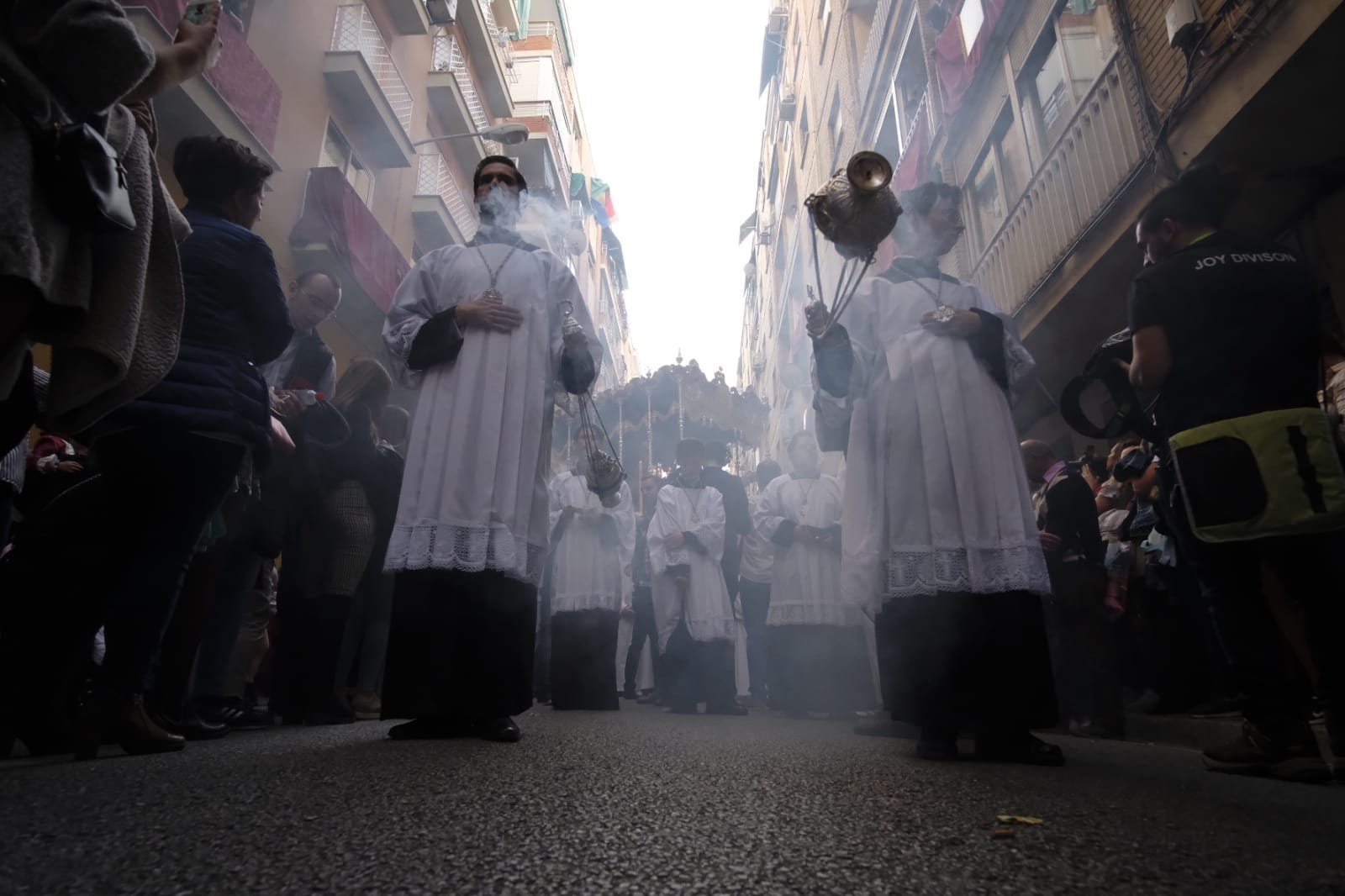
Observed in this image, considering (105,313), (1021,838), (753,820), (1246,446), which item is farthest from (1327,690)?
(105,313)

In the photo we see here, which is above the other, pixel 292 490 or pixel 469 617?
pixel 292 490

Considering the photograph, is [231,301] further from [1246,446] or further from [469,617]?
[1246,446]

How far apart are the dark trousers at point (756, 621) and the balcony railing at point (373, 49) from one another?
32.3ft

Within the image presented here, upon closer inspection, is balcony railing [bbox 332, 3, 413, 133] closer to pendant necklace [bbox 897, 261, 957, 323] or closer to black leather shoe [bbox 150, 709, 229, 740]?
pendant necklace [bbox 897, 261, 957, 323]

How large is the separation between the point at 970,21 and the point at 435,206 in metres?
9.20

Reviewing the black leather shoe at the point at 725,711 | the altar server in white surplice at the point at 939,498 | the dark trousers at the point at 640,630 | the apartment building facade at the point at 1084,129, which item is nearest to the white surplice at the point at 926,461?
the altar server in white surplice at the point at 939,498

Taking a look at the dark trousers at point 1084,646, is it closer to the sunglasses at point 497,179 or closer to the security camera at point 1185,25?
the sunglasses at point 497,179

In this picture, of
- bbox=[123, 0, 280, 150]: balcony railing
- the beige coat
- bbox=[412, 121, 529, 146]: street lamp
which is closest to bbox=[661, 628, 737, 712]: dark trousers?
the beige coat

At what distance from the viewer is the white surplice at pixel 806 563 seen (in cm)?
557

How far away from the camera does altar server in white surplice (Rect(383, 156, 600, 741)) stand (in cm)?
262

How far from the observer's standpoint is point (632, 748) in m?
2.34

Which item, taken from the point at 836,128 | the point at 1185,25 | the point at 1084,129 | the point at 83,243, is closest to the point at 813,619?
the point at 1185,25

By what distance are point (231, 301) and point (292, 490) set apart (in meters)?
1.44

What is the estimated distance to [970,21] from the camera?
33.8 feet
